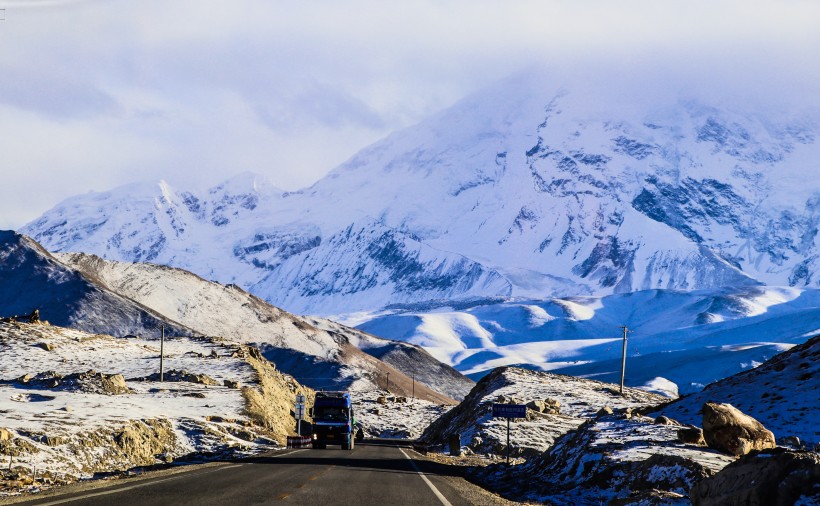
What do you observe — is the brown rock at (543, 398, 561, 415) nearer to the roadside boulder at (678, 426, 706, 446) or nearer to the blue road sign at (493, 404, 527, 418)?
the blue road sign at (493, 404, 527, 418)

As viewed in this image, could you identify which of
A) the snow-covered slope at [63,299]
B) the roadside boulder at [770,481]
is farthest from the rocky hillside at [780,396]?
the snow-covered slope at [63,299]

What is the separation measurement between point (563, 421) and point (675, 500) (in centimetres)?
4477

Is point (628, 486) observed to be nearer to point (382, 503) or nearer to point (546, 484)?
point (546, 484)

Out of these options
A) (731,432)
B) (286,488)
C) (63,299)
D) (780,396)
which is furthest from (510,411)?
(63,299)

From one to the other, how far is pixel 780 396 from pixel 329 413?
23.6m

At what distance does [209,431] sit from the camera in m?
49.6

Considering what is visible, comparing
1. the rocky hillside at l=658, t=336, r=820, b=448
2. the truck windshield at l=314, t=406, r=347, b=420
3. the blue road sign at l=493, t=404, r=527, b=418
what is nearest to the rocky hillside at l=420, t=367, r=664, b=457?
the truck windshield at l=314, t=406, r=347, b=420

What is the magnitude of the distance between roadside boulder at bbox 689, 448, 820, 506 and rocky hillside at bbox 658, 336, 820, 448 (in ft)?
54.1

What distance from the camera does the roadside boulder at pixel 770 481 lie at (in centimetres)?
1605

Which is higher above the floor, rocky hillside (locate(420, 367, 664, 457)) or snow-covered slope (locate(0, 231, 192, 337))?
snow-covered slope (locate(0, 231, 192, 337))

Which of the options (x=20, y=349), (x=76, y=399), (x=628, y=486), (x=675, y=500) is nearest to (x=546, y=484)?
(x=628, y=486)

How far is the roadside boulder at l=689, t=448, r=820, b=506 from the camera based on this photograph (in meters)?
16.0

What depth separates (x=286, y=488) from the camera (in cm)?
2377

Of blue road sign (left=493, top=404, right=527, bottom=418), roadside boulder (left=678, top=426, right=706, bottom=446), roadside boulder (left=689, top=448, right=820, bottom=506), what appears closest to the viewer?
roadside boulder (left=689, top=448, right=820, bottom=506)
